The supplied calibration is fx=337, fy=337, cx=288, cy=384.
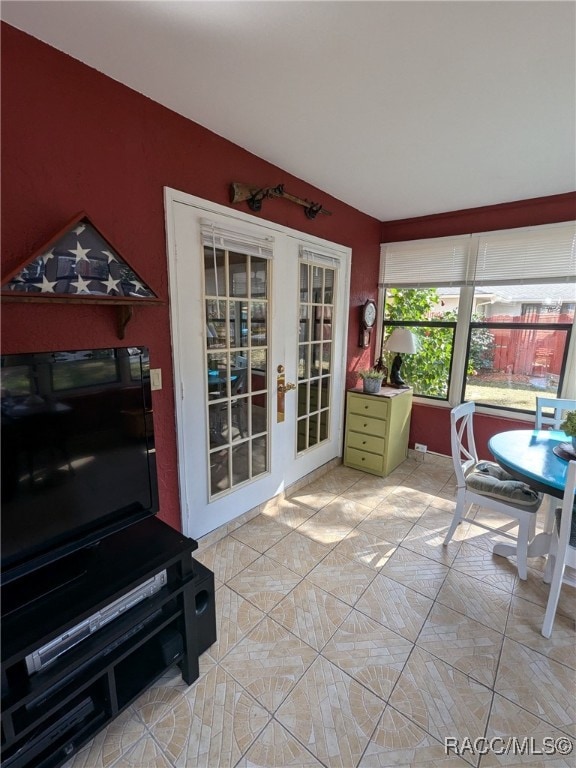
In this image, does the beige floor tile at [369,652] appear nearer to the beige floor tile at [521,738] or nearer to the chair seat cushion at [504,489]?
the beige floor tile at [521,738]

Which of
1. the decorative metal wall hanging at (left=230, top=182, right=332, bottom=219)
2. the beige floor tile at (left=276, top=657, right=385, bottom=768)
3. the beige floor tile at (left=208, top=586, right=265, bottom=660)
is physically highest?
the decorative metal wall hanging at (left=230, top=182, right=332, bottom=219)

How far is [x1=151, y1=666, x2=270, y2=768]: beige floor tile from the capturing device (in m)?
1.18

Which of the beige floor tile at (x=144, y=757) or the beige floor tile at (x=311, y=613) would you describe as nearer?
the beige floor tile at (x=144, y=757)

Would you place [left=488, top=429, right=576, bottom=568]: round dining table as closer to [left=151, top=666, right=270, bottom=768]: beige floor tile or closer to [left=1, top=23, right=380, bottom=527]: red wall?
[left=151, top=666, right=270, bottom=768]: beige floor tile

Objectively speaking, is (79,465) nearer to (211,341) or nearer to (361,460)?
(211,341)

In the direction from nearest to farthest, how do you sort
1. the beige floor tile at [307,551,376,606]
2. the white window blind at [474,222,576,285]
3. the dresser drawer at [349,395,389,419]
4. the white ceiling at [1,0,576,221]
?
1. the white ceiling at [1,0,576,221]
2. the beige floor tile at [307,551,376,606]
3. the white window blind at [474,222,576,285]
4. the dresser drawer at [349,395,389,419]

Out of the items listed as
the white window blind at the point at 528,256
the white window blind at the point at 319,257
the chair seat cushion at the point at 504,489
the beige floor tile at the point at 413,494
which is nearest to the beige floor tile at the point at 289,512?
the beige floor tile at the point at 413,494

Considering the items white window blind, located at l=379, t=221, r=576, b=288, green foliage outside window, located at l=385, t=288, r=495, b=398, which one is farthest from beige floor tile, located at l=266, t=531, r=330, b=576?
white window blind, located at l=379, t=221, r=576, b=288

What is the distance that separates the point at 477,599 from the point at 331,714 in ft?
3.37

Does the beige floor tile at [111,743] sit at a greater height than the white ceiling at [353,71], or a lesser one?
lesser

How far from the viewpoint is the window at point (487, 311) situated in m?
2.80

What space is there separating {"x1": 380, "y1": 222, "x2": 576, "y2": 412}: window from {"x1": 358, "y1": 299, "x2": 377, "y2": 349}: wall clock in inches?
10.8

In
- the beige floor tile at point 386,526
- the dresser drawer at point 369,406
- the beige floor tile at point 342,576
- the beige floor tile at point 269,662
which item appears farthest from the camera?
the dresser drawer at point 369,406

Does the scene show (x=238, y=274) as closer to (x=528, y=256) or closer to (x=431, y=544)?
(x=431, y=544)
